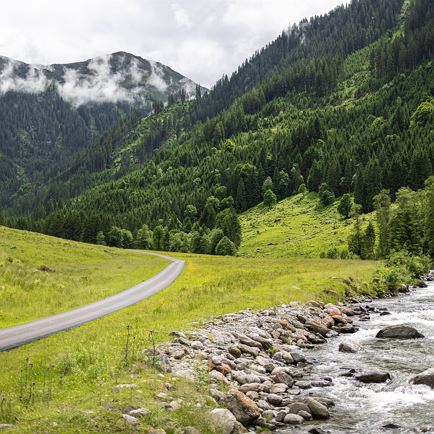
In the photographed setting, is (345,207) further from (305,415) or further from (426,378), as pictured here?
(305,415)

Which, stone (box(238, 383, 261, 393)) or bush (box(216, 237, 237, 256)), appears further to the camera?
bush (box(216, 237, 237, 256))

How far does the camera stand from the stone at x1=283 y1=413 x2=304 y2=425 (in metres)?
16.3

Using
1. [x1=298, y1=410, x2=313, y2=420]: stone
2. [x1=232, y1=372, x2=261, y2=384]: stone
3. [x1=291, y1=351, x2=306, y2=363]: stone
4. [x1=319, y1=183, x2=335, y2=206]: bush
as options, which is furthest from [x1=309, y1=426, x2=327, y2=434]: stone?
[x1=319, y1=183, x2=335, y2=206]: bush

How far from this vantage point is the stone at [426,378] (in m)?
19.6

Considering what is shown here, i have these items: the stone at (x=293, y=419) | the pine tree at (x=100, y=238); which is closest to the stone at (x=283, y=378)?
the stone at (x=293, y=419)

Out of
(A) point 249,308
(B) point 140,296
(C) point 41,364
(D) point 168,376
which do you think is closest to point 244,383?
(D) point 168,376

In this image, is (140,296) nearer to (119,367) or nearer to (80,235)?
(119,367)

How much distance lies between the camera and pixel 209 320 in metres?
28.9

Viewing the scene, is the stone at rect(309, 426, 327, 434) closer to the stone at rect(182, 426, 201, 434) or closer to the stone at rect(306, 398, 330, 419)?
the stone at rect(306, 398, 330, 419)

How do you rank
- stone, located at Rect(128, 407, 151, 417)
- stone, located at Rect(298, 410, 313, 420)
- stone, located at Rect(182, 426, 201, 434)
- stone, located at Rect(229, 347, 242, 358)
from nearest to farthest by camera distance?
stone, located at Rect(182, 426, 201, 434)
stone, located at Rect(128, 407, 151, 417)
stone, located at Rect(298, 410, 313, 420)
stone, located at Rect(229, 347, 242, 358)

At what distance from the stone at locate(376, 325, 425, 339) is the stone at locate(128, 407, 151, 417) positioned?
65.9ft

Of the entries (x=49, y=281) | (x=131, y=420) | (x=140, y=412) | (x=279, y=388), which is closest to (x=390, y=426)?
(x=279, y=388)

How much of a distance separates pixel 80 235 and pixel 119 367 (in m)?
162

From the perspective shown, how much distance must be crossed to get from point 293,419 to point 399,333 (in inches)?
615
